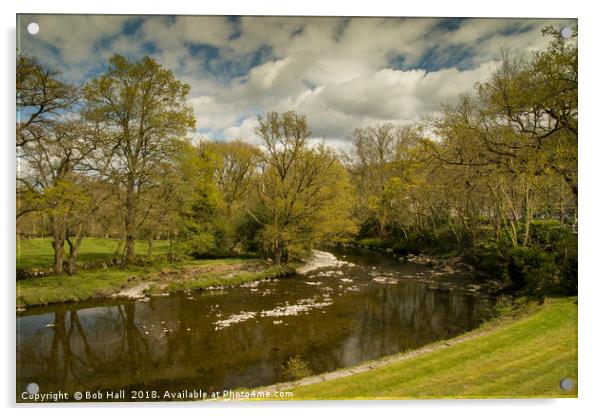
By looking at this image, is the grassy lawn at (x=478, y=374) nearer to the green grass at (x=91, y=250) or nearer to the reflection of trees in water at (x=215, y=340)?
the reflection of trees in water at (x=215, y=340)

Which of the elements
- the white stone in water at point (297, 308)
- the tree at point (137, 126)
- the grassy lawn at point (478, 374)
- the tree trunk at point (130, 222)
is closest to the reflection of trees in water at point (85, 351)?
the white stone in water at point (297, 308)

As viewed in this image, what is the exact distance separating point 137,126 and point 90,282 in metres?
6.05

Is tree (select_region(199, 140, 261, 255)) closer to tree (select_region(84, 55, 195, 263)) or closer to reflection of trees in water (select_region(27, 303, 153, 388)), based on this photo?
tree (select_region(84, 55, 195, 263))

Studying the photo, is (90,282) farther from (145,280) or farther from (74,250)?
(145,280)

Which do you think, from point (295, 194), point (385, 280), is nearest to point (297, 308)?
point (385, 280)

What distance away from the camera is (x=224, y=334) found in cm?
855

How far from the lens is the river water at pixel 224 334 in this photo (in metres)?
6.36

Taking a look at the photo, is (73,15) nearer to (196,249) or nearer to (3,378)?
(3,378)

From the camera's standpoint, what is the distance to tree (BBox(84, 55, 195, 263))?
10523 mm

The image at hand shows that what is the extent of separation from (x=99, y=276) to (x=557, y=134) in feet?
48.1

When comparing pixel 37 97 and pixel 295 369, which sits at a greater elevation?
pixel 37 97

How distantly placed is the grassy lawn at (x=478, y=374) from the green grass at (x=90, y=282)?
803 centimetres

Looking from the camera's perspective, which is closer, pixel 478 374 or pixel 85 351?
pixel 478 374
